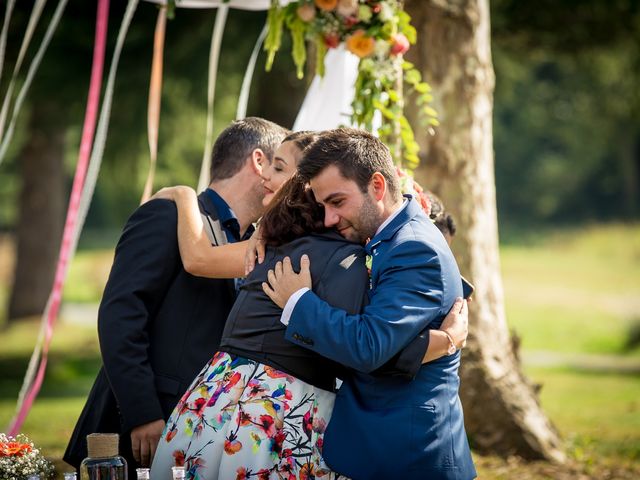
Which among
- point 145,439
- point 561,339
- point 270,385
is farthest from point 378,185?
point 561,339

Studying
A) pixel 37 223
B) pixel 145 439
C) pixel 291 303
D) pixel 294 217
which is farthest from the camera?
pixel 37 223

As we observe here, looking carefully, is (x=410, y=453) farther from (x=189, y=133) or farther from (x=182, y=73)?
(x=189, y=133)

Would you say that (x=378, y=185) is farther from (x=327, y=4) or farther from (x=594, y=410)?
(x=594, y=410)

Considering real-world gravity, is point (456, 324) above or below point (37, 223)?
above

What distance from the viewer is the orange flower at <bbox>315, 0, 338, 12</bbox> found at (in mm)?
4555

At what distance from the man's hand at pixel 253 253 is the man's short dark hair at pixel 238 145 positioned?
27.3 inches

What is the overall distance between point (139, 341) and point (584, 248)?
81.0 feet

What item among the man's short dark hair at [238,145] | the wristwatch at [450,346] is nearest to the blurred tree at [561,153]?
the man's short dark hair at [238,145]

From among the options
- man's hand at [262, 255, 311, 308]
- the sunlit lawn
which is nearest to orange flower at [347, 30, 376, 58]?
man's hand at [262, 255, 311, 308]

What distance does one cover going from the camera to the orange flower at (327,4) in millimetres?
4555

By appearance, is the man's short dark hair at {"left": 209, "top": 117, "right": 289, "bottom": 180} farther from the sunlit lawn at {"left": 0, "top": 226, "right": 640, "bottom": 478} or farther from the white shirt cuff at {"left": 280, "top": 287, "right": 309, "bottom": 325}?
the sunlit lawn at {"left": 0, "top": 226, "right": 640, "bottom": 478}

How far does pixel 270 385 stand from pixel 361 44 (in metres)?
2.19

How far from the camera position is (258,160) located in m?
3.83

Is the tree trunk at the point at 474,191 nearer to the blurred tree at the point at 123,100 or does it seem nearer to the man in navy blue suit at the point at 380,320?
the man in navy blue suit at the point at 380,320
